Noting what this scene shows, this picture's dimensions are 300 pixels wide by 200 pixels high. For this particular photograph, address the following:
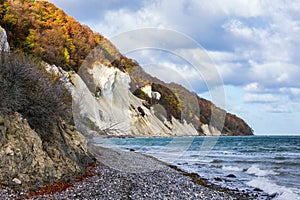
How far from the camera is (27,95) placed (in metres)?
11.4

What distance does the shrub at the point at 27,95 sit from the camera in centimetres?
1081

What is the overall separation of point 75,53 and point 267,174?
34.4 metres

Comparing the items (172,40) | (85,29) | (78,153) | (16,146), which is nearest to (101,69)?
(85,29)

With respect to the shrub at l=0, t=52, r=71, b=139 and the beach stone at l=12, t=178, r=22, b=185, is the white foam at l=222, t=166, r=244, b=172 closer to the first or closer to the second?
the shrub at l=0, t=52, r=71, b=139

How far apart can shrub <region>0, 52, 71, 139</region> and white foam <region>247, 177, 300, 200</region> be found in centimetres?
958

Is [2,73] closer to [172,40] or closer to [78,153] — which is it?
[78,153]

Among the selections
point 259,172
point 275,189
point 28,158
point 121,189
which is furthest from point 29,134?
point 259,172

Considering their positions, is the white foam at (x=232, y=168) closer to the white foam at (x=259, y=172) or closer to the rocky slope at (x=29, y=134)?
the white foam at (x=259, y=172)

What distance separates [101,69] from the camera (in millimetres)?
57031

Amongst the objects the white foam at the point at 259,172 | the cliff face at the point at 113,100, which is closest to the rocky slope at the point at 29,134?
the white foam at the point at 259,172

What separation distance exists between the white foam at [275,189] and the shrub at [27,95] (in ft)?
31.4

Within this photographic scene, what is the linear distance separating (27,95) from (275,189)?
11.6 metres

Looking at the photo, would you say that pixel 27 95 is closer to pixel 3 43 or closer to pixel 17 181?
pixel 17 181

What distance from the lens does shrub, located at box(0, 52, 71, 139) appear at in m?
10.8
